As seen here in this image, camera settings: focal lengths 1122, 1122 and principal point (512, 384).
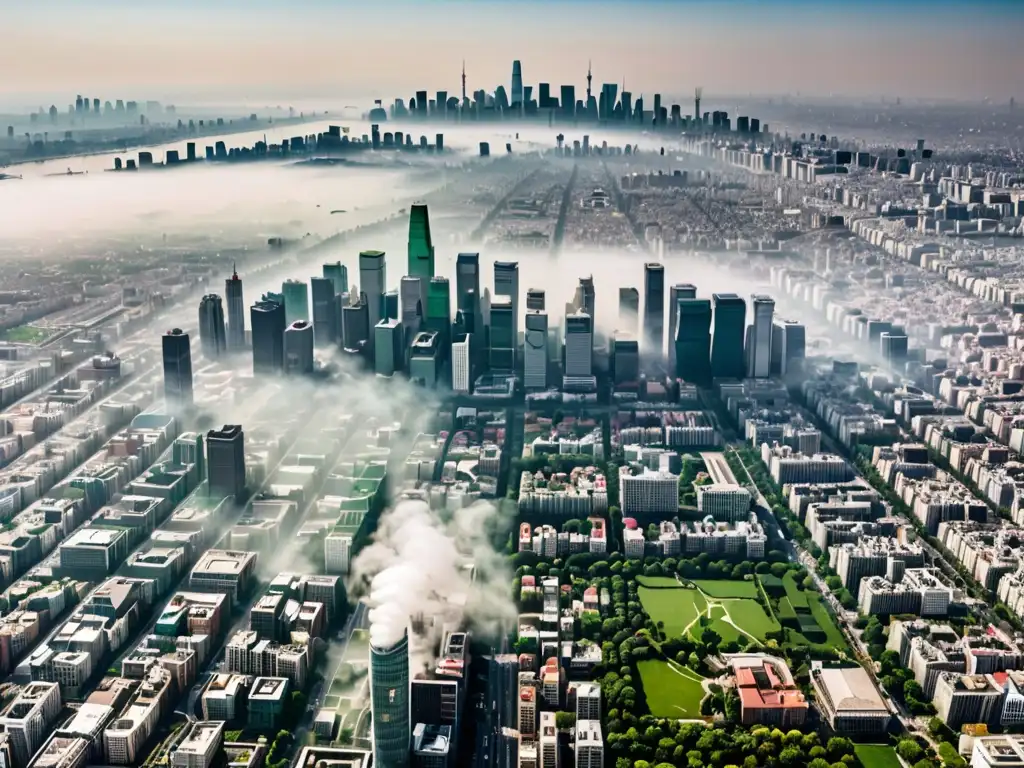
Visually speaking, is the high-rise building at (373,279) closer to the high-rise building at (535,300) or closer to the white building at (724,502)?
the high-rise building at (535,300)

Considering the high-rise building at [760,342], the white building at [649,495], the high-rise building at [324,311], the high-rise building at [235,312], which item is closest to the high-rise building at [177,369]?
the high-rise building at [235,312]

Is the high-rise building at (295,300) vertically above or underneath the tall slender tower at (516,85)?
underneath

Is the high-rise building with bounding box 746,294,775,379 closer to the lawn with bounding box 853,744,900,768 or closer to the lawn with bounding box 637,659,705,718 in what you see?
the lawn with bounding box 637,659,705,718

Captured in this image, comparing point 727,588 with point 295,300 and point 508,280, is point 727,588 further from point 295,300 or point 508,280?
point 295,300

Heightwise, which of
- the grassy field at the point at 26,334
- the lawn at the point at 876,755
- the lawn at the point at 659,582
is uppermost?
the grassy field at the point at 26,334

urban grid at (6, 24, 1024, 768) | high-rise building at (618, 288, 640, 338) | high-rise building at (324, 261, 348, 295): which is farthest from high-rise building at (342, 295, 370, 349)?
high-rise building at (618, 288, 640, 338)

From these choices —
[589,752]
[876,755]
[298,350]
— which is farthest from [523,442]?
[876,755]
